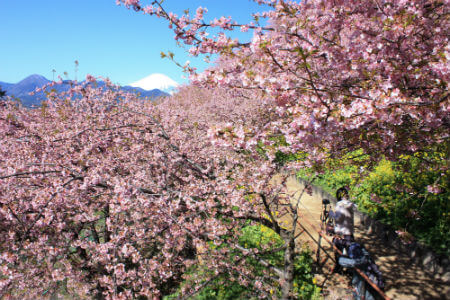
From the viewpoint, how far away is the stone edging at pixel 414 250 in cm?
519

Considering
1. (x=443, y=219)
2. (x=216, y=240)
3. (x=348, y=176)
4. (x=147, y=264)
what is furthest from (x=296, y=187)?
(x=147, y=264)

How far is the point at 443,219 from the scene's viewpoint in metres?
5.98

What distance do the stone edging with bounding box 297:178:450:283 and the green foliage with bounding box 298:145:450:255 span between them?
0.53ft

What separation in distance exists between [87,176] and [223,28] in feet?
11.3

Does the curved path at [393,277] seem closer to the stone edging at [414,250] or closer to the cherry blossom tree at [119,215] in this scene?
the stone edging at [414,250]

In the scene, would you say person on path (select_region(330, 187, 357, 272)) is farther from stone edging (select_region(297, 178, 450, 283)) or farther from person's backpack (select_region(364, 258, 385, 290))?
stone edging (select_region(297, 178, 450, 283))

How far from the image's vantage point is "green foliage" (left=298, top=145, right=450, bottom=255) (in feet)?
16.9

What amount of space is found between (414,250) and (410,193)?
1540 mm

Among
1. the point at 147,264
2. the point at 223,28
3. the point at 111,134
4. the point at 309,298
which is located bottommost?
the point at 309,298

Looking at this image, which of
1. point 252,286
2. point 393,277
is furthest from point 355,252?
point 252,286

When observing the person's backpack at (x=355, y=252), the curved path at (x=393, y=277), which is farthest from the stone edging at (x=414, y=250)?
the person's backpack at (x=355, y=252)

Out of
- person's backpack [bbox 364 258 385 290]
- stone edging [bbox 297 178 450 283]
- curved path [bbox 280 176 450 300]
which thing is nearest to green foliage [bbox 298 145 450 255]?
stone edging [bbox 297 178 450 283]

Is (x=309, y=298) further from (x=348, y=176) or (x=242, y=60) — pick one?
(x=348, y=176)

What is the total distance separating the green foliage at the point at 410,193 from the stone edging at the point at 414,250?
0.53 feet
